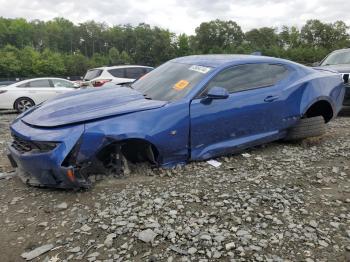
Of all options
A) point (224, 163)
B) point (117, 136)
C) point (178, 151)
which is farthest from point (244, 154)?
point (117, 136)

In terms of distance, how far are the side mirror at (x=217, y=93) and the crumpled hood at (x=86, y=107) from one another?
592mm

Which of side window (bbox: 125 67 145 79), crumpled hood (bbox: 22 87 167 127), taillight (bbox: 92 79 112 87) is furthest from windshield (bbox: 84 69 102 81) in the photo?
crumpled hood (bbox: 22 87 167 127)

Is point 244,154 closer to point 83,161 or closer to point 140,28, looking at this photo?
point 83,161

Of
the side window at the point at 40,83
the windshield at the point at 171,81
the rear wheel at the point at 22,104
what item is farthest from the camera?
the side window at the point at 40,83

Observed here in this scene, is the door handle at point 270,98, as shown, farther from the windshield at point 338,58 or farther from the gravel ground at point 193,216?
the windshield at point 338,58

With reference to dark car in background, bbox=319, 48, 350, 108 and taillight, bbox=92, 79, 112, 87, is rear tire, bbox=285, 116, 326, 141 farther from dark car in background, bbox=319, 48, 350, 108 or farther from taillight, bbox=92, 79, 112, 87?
taillight, bbox=92, 79, 112, 87

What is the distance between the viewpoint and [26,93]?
12.4 meters

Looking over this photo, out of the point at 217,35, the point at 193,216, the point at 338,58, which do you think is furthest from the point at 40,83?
the point at 217,35

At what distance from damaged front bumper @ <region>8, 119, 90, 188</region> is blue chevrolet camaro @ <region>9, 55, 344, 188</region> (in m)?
0.01

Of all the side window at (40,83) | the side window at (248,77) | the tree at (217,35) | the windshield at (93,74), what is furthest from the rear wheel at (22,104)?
the tree at (217,35)

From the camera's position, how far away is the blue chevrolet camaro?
12.9 feet

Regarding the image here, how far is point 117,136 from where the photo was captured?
4.06 meters

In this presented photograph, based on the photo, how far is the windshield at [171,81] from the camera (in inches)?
189

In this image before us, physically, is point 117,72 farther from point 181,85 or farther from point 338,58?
point 181,85
